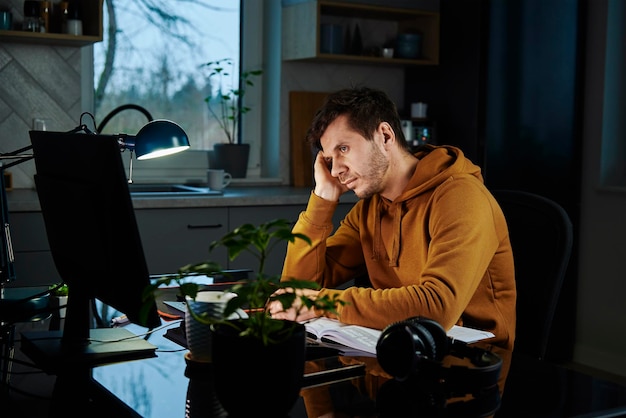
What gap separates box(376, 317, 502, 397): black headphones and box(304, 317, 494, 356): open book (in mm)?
225

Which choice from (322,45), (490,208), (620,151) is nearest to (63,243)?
(490,208)

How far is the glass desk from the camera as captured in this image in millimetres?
1311

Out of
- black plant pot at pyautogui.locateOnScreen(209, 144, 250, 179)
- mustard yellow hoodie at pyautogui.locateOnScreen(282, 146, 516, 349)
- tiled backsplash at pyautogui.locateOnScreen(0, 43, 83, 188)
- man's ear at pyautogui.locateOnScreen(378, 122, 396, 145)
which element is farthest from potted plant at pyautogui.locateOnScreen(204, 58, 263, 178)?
man's ear at pyautogui.locateOnScreen(378, 122, 396, 145)

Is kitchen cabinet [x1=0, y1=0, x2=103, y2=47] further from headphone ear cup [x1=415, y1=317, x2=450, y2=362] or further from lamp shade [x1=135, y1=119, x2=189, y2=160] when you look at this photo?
headphone ear cup [x1=415, y1=317, x2=450, y2=362]

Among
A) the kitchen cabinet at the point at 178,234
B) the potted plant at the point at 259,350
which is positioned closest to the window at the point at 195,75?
the kitchen cabinet at the point at 178,234

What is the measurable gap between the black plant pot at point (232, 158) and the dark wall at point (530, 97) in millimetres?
1136

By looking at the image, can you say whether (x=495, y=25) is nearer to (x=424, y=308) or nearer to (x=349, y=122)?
(x=349, y=122)

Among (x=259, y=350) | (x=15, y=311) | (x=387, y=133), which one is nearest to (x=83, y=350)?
(x=15, y=311)

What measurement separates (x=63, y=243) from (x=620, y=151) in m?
3.24

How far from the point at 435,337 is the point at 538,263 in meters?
0.70

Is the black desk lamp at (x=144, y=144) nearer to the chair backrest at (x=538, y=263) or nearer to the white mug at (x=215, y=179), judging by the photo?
the chair backrest at (x=538, y=263)

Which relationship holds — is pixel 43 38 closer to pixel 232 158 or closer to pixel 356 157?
pixel 232 158

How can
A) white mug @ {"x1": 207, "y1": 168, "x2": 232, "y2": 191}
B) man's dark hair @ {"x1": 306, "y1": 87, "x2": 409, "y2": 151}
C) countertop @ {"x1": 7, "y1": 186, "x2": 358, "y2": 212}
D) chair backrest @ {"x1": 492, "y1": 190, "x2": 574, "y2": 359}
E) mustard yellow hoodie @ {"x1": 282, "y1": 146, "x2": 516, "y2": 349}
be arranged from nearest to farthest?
1. mustard yellow hoodie @ {"x1": 282, "y1": 146, "x2": 516, "y2": 349}
2. chair backrest @ {"x1": 492, "y1": 190, "x2": 574, "y2": 359}
3. man's dark hair @ {"x1": 306, "y1": 87, "x2": 409, "y2": 151}
4. countertop @ {"x1": 7, "y1": 186, "x2": 358, "y2": 212}
5. white mug @ {"x1": 207, "y1": 168, "x2": 232, "y2": 191}

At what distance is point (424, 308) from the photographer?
181cm
